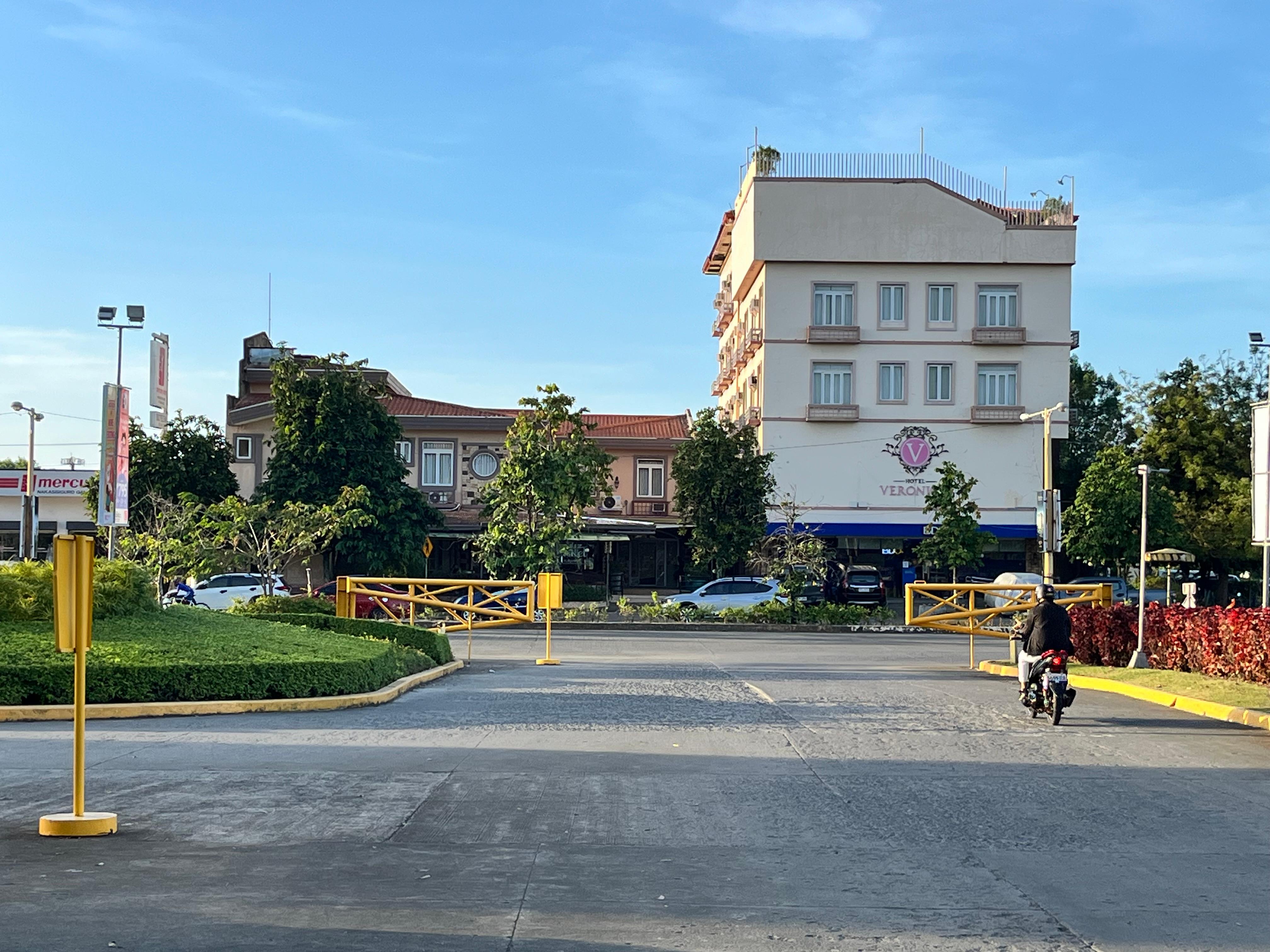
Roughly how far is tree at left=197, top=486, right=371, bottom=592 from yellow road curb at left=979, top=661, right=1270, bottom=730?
19.2 meters

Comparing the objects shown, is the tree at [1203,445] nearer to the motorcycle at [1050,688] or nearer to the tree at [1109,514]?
the tree at [1109,514]

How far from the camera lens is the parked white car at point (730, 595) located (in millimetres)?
43844

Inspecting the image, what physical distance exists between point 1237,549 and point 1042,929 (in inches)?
2036

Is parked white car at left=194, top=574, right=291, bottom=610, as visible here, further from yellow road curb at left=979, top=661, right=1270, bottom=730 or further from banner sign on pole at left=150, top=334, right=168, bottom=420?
yellow road curb at left=979, top=661, right=1270, bottom=730

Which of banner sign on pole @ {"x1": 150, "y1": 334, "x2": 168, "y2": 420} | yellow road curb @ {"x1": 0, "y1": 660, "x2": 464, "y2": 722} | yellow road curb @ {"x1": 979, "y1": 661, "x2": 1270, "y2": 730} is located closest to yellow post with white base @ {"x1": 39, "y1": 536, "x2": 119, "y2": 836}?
yellow road curb @ {"x1": 0, "y1": 660, "x2": 464, "y2": 722}

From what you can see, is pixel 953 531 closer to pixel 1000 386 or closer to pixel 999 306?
pixel 1000 386

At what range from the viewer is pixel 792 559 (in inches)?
1795

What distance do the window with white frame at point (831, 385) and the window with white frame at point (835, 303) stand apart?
5.83 ft

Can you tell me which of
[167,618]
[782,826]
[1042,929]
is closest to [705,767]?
[782,826]

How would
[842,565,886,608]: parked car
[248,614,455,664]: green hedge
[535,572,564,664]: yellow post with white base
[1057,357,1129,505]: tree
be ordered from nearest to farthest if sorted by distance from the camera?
[248,614,455,664]: green hedge → [535,572,564,664]: yellow post with white base → [842,565,886,608]: parked car → [1057,357,1129,505]: tree

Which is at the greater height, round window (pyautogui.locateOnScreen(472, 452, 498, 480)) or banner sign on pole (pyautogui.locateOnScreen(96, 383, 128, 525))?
round window (pyautogui.locateOnScreen(472, 452, 498, 480))

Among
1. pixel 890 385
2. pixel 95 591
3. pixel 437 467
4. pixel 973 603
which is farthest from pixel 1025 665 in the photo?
pixel 437 467

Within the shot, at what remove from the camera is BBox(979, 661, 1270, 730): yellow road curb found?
16.0 m

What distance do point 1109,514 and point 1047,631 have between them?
42.8 meters
